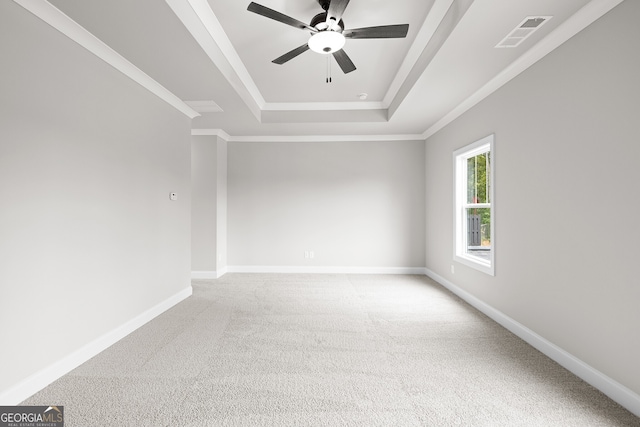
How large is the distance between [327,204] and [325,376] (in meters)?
3.83

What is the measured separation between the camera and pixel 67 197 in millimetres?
2311

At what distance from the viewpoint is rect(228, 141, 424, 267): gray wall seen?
5750mm

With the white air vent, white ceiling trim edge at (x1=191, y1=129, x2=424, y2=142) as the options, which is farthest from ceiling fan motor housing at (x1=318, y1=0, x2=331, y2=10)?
white ceiling trim edge at (x1=191, y1=129, x2=424, y2=142)

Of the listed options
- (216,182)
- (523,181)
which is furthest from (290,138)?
(523,181)

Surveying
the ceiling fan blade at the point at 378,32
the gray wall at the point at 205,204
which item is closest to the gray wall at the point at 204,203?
the gray wall at the point at 205,204

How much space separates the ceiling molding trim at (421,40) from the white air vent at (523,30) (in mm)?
534

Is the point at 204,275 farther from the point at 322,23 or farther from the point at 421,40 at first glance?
the point at 421,40

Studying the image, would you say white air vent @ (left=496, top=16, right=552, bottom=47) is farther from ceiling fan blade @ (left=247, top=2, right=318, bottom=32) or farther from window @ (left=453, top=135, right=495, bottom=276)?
ceiling fan blade @ (left=247, top=2, right=318, bottom=32)

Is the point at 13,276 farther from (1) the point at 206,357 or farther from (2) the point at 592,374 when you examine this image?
(2) the point at 592,374

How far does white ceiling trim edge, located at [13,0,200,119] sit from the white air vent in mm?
3306

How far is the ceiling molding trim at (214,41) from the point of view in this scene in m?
2.33

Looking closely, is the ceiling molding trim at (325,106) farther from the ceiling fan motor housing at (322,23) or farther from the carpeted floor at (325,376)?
the carpeted floor at (325,376)

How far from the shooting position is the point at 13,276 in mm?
1910

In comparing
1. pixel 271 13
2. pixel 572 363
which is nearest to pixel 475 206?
pixel 572 363
